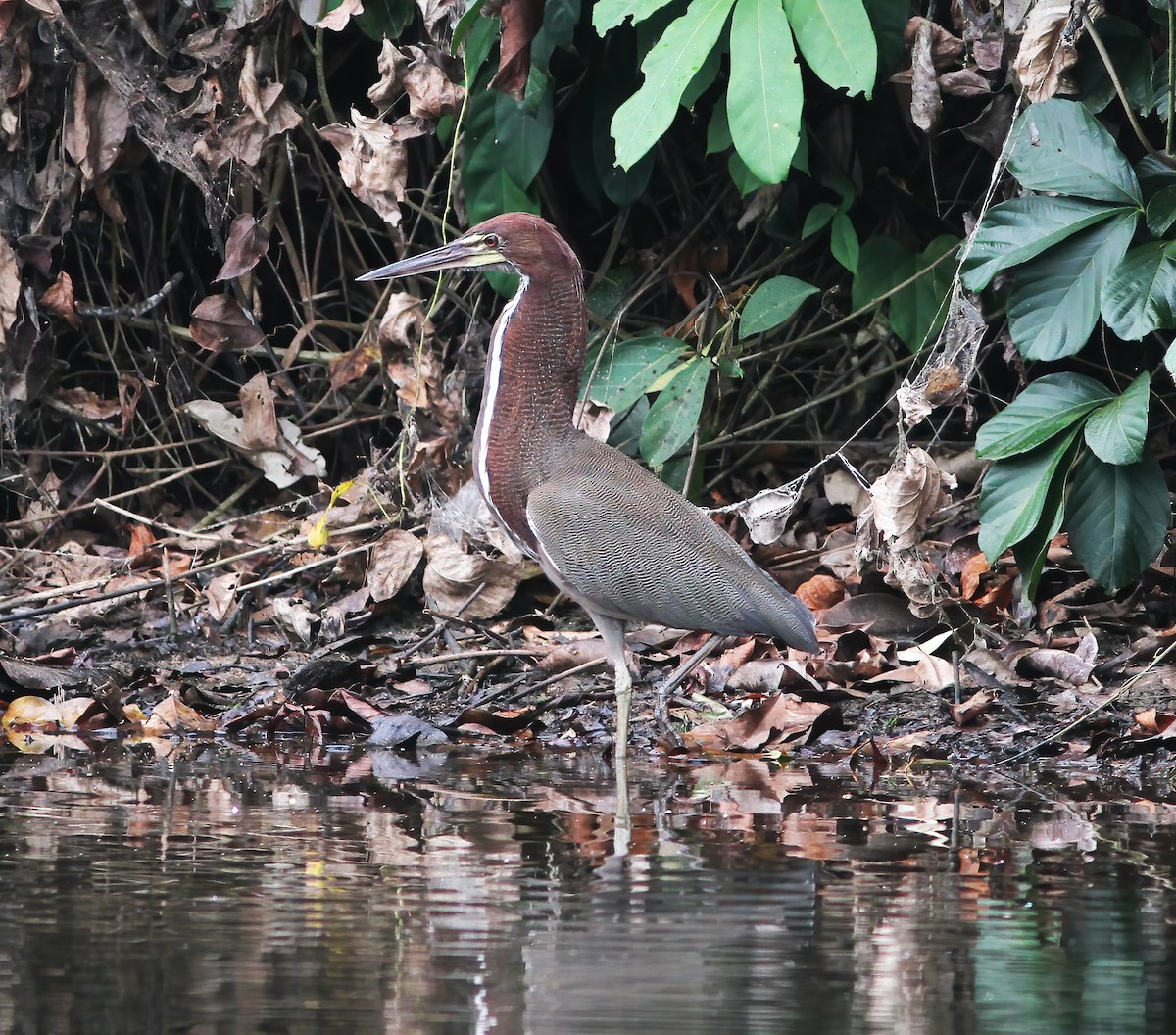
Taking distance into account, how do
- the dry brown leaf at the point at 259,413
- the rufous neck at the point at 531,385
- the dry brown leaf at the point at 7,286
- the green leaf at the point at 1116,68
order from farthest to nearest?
the dry brown leaf at the point at 259,413
the dry brown leaf at the point at 7,286
the green leaf at the point at 1116,68
the rufous neck at the point at 531,385

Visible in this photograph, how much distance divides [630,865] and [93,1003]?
108 cm

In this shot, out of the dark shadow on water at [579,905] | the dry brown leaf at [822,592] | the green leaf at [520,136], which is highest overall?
the green leaf at [520,136]

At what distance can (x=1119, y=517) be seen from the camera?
14.5 ft

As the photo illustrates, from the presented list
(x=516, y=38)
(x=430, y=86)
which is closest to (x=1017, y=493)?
(x=516, y=38)

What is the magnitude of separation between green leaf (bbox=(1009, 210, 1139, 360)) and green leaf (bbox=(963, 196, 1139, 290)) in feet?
0.14

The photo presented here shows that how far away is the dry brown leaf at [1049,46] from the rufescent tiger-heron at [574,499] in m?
1.38

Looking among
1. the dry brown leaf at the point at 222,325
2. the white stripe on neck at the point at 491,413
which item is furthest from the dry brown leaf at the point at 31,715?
the dry brown leaf at the point at 222,325

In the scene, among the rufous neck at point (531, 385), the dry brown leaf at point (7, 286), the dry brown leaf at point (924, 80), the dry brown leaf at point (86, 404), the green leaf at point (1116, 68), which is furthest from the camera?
the dry brown leaf at point (86, 404)

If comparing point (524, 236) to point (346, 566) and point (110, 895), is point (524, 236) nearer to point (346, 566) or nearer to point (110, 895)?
point (346, 566)

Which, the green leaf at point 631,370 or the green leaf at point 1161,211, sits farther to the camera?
the green leaf at point 631,370

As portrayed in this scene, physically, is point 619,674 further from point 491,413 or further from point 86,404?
point 86,404

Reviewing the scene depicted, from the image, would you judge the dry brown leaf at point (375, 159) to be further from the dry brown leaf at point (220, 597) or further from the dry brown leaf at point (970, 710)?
the dry brown leaf at point (970, 710)

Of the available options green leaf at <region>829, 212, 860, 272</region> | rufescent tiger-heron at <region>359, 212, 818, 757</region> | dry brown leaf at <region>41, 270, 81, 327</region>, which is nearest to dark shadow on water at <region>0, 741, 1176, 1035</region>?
rufescent tiger-heron at <region>359, 212, 818, 757</region>

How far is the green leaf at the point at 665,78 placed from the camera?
4.26 m
